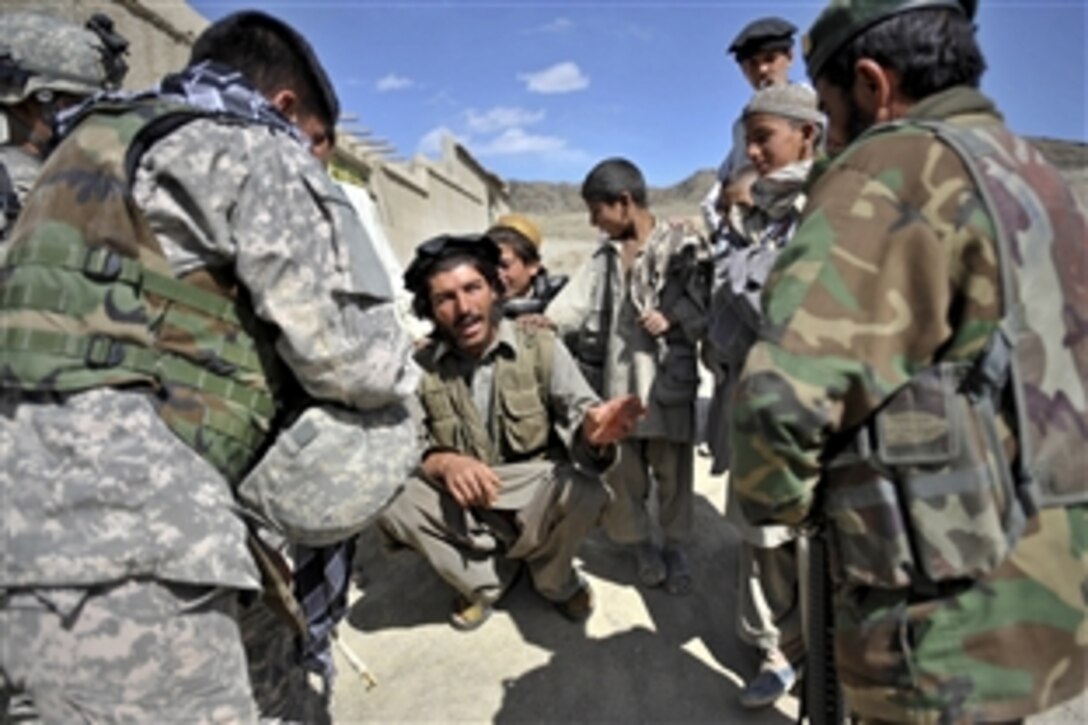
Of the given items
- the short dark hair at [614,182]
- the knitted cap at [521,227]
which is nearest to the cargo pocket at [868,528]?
the short dark hair at [614,182]

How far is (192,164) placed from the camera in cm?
142

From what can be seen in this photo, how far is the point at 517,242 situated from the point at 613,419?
1.75 m

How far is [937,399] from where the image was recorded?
4.33 ft

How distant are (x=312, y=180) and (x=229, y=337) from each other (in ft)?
1.17

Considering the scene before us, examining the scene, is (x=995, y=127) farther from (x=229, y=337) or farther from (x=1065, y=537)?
(x=229, y=337)

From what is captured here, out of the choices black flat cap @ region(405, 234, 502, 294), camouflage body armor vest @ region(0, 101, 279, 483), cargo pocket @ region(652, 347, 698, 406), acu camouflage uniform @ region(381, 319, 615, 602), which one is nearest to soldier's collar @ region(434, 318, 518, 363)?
acu camouflage uniform @ region(381, 319, 615, 602)

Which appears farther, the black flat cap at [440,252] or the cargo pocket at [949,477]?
the black flat cap at [440,252]

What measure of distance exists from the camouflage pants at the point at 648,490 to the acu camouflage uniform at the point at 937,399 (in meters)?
2.30

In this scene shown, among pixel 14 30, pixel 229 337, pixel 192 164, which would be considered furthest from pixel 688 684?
pixel 14 30

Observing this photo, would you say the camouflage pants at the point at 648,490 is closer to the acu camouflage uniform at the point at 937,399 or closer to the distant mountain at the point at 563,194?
the acu camouflage uniform at the point at 937,399

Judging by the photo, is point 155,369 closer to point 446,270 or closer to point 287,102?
point 287,102

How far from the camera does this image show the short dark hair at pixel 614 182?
12.3 ft

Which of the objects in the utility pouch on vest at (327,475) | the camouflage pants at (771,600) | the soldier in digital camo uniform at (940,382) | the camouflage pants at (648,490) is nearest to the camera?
the soldier in digital camo uniform at (940,382)

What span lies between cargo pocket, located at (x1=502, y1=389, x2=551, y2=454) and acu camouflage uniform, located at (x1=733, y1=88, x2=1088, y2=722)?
1.96m
